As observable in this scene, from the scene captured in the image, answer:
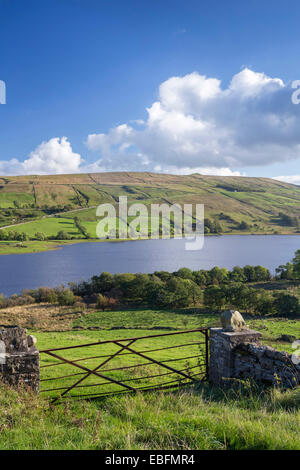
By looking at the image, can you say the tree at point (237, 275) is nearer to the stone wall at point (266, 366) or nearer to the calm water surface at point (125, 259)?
the calm water surface at point (125, 259)

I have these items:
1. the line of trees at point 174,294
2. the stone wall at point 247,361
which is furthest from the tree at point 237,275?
the stone wall at point 247,361

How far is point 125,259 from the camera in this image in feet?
326

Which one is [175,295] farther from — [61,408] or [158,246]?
[158,246]

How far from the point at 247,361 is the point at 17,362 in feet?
16.6

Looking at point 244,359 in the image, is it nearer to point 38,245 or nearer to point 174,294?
point 174,294

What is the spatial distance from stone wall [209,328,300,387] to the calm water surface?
66.7 metres

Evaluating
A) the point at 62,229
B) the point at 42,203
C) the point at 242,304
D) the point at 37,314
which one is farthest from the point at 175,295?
the point at 42,203

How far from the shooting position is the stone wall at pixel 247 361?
662 centimetres

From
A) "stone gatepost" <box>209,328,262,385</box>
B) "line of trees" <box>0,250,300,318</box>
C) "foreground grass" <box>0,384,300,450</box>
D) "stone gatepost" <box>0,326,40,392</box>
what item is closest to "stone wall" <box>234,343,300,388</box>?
"stone gatepost" <box>209,328,262,385</box>

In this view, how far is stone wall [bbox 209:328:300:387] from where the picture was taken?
21.7 ft

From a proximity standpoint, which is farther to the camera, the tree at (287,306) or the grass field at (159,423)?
the tree at (287,306)

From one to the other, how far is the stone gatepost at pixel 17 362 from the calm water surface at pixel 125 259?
65706 mm

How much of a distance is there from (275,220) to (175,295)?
152 metres

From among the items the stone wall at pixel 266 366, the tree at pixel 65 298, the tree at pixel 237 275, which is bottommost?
the tree at pixel 65 298
